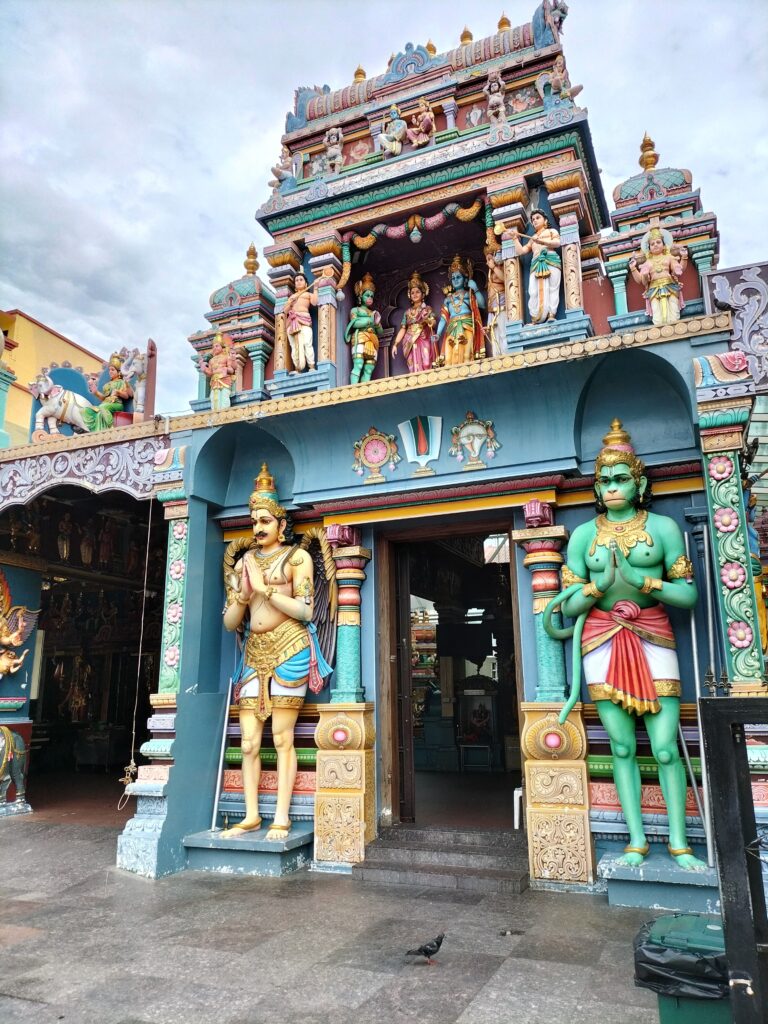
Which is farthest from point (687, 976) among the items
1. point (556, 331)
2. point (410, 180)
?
point (410, 180)

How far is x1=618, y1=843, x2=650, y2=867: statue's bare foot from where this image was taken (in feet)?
16.4

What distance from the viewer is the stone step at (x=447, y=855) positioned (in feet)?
18.5

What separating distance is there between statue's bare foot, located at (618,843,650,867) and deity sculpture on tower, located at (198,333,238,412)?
5283mm

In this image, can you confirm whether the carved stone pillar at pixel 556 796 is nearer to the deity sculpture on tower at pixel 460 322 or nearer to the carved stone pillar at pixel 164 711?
the carved stone pillar at pixel 164 711

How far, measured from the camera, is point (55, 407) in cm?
855

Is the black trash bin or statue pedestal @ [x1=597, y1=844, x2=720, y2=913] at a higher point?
the black trash bin

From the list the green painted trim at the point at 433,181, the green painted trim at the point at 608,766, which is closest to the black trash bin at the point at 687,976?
the green painted trim at the point at 608,766

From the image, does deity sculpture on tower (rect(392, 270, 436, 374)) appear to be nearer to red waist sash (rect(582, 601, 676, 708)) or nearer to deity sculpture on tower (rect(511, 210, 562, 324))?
deity sculpture on tower (rect(511, 210, 562, 324))

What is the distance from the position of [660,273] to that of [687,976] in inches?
214

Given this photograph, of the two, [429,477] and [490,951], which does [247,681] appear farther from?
[490,951]

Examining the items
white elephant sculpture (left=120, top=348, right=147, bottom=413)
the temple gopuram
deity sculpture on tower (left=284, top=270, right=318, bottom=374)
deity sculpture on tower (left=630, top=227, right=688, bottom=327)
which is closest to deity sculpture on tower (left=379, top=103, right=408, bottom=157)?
the temple gopuram

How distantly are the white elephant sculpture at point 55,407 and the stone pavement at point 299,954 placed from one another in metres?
4.83

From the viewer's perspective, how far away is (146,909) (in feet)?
16.4

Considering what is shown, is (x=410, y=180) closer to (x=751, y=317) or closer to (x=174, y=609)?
(x=751, y=317)
